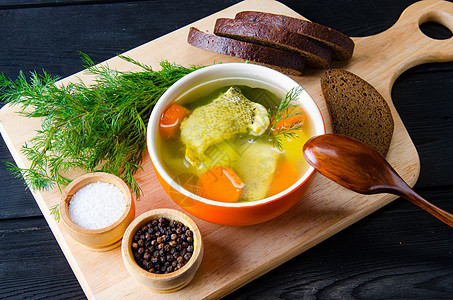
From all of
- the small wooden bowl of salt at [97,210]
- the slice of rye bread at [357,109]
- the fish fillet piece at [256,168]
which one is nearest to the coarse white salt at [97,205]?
the small wooden bowl of salt at [97,210]

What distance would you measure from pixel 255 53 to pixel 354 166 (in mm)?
712

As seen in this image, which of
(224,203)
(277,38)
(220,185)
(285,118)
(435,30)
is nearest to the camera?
(224,203)

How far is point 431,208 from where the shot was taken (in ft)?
4.76

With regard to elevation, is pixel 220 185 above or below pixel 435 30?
below

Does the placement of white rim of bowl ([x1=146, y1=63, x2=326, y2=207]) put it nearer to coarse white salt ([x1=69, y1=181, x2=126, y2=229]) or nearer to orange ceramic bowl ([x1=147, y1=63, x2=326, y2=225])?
orange ceramic bowl ([x1=147, y1=63, x2=326, y2=225])

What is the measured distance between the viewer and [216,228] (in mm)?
1677

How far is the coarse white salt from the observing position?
157 centimetres

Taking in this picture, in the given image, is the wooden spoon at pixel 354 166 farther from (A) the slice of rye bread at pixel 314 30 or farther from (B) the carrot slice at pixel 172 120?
(A) the slice of rye bread at pixel 314 30

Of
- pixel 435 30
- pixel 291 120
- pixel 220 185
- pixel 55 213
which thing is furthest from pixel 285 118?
pixel 435 30

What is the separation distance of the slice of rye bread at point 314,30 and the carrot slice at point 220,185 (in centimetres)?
75

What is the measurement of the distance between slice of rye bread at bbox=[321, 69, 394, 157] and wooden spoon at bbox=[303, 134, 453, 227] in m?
0.34

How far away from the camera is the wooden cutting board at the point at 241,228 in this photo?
158cm

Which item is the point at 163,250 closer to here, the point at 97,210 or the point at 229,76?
the point at 97,210

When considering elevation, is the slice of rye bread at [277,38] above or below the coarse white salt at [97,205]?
above
